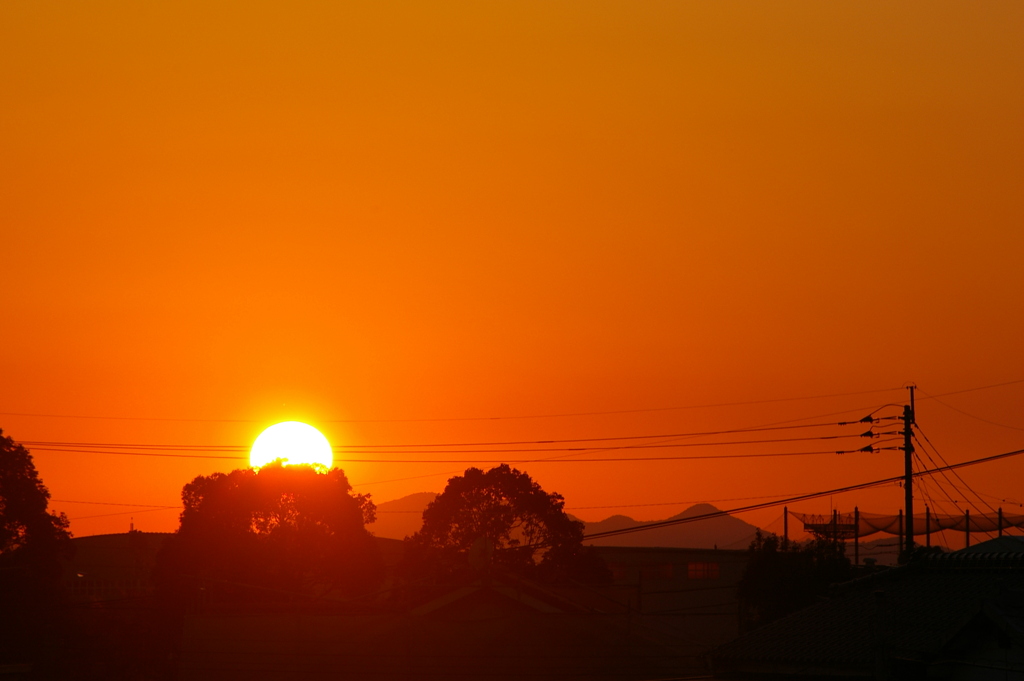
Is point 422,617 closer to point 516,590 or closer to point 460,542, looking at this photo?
point 516,590

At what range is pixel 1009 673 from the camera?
1950 cm

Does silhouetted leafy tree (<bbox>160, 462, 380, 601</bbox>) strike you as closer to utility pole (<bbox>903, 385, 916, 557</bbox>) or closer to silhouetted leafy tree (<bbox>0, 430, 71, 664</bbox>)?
silhouetted leafy tree (<bbox>0, 430, 71, 664</bbox>)

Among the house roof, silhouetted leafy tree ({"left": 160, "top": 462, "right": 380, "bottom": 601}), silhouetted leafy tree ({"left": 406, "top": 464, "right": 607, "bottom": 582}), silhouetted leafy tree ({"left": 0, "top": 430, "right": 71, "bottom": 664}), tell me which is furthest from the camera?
silhouetted leafy tree ({"left": 406, "top": 464, "right": 607, "bottom": 582})

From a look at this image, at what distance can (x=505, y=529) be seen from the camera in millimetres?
71438

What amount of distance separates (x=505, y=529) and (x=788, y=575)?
22.0 meters

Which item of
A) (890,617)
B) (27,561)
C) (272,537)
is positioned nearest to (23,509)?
(27,561)

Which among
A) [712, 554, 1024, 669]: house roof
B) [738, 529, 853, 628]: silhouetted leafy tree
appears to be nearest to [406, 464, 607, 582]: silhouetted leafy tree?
[738, 529, 853, 628]: silhouetted leafy tree

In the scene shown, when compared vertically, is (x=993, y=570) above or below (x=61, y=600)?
above

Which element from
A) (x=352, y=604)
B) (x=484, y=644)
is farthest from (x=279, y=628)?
(x=484, y=644)

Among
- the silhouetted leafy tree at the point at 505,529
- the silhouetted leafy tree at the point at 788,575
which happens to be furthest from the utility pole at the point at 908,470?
the silhouetted leafy tree at the point at 505,529

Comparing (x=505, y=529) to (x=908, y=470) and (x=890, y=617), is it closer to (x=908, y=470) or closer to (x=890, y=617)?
(x=908, y=470)

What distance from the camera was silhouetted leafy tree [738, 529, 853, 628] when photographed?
54812 millimetres

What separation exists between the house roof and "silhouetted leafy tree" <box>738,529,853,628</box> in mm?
27233

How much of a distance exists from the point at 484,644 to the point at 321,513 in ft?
65.3
